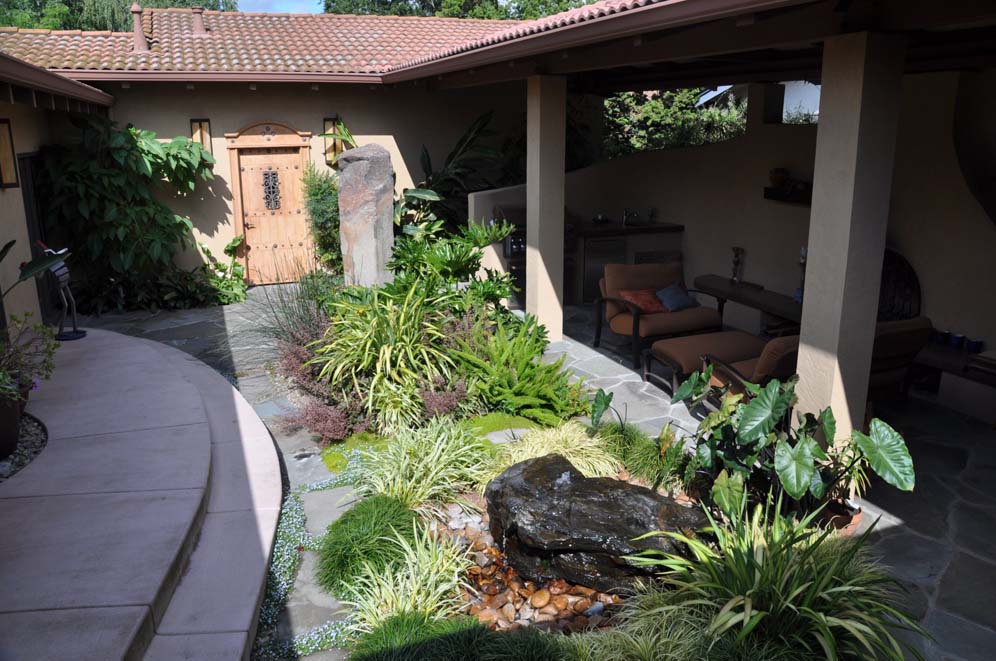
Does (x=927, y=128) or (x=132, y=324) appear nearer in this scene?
(x=927, y=128)

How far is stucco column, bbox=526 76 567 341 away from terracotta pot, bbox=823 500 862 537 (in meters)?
4.54

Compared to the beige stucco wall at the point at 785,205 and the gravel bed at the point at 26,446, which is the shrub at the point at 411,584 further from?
the beige stucco wall at the point at 785,205

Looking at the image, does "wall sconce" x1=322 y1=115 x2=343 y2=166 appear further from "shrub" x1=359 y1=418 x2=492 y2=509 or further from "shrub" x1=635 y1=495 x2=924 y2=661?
"shrub" x1=635 y1=495 x2=924 y2=661

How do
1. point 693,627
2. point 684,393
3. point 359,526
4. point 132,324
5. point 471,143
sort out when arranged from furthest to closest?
point 471,143 → point 132,324 → point 684,393 → point 359,526 → point 693,627

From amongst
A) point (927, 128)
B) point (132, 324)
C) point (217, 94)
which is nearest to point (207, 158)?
point (217, 94)

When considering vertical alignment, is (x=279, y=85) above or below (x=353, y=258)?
above

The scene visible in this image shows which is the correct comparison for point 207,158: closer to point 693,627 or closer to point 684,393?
point 684,393

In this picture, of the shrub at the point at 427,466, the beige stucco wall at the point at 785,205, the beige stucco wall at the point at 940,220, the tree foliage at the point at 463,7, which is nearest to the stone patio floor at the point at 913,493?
the shrub at the point at 427,466

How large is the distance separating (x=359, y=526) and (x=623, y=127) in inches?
513

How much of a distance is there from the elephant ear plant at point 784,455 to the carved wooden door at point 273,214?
29.0 feet

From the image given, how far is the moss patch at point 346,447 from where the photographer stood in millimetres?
6000

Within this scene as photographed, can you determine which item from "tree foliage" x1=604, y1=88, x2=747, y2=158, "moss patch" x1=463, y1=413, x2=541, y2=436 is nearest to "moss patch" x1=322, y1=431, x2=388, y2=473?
"moss patch" x1=463, y1=413, x2=541, y2=436

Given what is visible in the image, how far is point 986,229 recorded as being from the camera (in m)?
6.85

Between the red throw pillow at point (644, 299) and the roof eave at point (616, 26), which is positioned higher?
the roof eave at point (616, 26)
